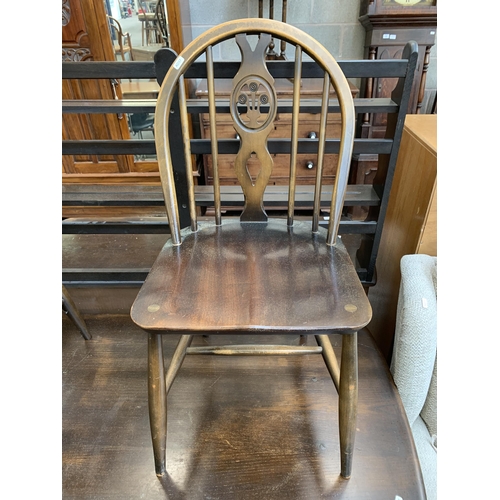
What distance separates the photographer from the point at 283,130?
159cm

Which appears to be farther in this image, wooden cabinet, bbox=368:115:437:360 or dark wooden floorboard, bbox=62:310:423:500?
wooden cabinet, bbox=368:115:437:360

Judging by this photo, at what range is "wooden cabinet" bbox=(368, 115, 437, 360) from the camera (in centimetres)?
91

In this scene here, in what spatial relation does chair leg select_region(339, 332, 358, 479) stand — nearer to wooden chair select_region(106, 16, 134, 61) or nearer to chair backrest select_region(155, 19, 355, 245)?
chair backrest select_region(155, 19, 355, 245)

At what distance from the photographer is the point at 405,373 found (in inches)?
34.5

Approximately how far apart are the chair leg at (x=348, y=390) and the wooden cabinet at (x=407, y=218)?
436 mm

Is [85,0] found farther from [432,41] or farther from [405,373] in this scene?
[405,373]

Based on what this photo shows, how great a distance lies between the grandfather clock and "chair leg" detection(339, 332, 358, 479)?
1281 mm

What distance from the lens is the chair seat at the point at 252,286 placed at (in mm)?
595

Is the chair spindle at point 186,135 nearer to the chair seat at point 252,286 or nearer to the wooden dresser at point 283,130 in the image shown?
the chair seat at point 252,286

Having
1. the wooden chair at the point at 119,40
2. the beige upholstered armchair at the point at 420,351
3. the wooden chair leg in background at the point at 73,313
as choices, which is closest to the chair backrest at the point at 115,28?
the wooden chair at the point at 119,40

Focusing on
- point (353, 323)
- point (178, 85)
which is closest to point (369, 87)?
point (178, 85)

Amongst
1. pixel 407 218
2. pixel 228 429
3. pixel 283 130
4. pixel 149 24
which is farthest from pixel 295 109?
pixel 149 24

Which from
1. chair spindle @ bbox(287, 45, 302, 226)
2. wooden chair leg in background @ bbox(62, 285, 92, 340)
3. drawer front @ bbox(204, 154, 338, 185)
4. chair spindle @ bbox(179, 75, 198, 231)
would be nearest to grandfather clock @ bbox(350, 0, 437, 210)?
drawer front @ bbox(204, 154, 338, 185)
